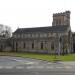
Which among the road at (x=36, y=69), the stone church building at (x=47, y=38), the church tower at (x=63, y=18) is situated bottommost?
the road at (x=36, y=69)

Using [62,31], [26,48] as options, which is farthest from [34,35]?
[62,31]

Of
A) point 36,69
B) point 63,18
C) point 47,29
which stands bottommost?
point 36,69

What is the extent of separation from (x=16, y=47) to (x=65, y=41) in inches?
896

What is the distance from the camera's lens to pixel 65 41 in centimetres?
8569

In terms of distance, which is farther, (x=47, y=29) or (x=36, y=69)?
(x=47, y=29)

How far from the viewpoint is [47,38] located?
3563 inches

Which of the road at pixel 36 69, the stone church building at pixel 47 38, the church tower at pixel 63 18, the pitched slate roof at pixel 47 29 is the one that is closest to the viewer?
the road at pixel 36 69

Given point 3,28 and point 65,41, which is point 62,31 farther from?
point 3,28

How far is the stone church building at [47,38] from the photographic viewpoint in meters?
87.0

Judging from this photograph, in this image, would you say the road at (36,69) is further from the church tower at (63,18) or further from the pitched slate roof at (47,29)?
the church tower at (63,18)

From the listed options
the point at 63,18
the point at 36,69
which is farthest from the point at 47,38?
the point at 36,69

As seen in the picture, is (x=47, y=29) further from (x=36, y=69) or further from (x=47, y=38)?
(x=36, y=69)

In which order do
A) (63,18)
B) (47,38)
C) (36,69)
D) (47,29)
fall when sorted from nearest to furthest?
1. (36,69)
2. (47,38)
3. (47,29)
4. (63,18)

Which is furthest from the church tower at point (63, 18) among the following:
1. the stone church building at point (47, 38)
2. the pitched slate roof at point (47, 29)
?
the pitched slate roof at point (47, 29)
